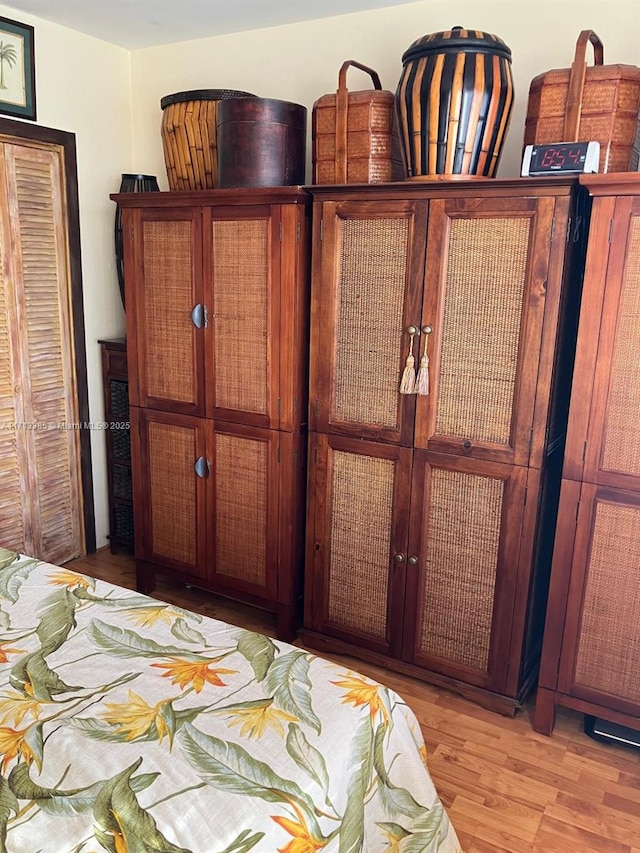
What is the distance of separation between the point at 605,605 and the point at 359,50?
2.19 meters

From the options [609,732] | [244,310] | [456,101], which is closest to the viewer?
[456,101]

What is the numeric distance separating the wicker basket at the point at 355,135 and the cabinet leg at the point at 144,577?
1821 mm

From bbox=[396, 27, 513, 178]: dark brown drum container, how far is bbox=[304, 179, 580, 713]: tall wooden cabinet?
10 centimetres

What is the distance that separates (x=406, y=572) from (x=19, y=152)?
7.40ft

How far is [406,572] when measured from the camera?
2.42 meters

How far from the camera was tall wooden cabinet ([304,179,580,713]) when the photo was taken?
2074 millimetres

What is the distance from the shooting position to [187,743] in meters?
1.27

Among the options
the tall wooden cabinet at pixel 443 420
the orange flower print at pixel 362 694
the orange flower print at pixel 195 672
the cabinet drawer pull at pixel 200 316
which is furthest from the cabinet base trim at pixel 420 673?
the cabinet drawer pull at pixel 200 316

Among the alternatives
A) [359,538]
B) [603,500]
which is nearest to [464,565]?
[359,538]

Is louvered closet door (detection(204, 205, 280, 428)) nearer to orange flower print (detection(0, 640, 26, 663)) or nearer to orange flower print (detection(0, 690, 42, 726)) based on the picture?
orange flower print (detection(0, 640, 26, 663))

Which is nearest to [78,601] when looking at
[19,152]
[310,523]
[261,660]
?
[261,660]

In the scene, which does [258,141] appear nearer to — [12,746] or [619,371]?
[619,371]

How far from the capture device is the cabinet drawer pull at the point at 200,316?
8.62 ft

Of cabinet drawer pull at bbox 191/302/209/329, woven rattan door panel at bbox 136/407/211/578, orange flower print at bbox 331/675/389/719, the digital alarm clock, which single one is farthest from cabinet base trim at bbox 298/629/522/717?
the digital alarm clock
